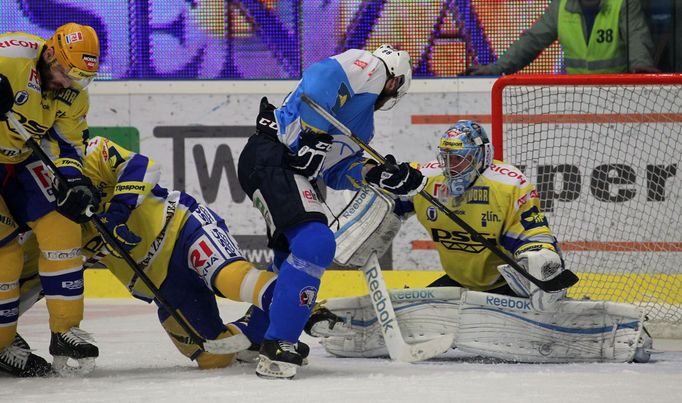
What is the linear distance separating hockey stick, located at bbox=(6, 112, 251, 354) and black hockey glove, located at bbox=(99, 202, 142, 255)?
0.9 inches

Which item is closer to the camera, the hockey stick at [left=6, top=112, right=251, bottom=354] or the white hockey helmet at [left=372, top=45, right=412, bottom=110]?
the hockey stick at [left=6, top=112, right=251, bottom=354]

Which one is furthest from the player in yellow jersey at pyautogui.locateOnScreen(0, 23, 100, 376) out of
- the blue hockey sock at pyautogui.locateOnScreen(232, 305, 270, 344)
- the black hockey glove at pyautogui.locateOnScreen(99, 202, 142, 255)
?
the blue hockey sock at pyautogui.locateOnScreen(232, 305, 270, 344)

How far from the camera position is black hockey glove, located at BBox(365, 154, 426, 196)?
439 centimetres

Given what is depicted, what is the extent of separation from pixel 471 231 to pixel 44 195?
4.80ft

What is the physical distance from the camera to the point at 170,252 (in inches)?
174

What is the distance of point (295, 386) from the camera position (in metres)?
3.84

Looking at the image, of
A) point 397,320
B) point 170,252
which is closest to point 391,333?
point 397,320

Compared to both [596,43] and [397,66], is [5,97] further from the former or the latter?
[596,43]

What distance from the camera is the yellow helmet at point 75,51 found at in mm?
4215

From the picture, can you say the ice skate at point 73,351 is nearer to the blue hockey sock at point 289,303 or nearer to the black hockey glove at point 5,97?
the blue hockey sock at point 289,303

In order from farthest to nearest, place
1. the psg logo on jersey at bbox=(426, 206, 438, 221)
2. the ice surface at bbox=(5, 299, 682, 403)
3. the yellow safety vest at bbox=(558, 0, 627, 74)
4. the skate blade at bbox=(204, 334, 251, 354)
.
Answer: the yellow safety vest at bbox=(558, 0, 627, 74)
the psg logo on jersey at bbox=(426, 206, 438, 221)
the skate blade at bbox=(204, 334, 251, 354)
the ice surface at bbox=(5, 299, 682, 403)

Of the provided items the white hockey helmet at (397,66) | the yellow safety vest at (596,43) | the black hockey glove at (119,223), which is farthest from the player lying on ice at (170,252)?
the yellow safety vest at (596,43)

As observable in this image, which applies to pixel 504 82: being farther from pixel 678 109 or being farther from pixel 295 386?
pixel 295 386

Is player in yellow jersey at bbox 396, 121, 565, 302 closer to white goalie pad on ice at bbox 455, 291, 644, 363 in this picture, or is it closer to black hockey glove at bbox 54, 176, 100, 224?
white goalie pad on ice at bbox 455, 291, 644, 363
